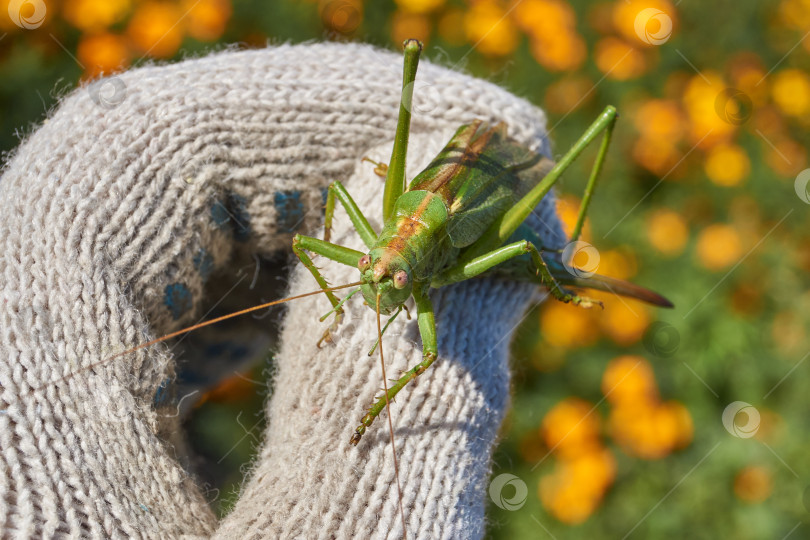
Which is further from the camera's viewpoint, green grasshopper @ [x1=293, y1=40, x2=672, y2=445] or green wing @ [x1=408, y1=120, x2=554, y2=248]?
green wing @ [x1=408, y1=120, x2=554, y2=248]

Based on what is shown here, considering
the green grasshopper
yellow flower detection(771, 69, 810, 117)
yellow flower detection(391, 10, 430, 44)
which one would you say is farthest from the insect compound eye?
yellow flower detection(771, 69, 810, 117)

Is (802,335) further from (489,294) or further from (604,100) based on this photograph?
(489,294)

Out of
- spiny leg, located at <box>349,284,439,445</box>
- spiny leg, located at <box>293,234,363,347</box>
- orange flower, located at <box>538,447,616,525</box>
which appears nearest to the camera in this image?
spiny leg, located at <box>349,284,439,445</box>

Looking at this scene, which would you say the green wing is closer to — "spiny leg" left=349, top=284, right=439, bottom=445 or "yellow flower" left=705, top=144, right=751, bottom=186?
"spiny leg" left=349, top=284, right=439, bottom=445

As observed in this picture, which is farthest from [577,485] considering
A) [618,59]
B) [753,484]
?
[618,59]

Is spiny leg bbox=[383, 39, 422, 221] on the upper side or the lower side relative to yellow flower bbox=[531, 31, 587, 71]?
lower

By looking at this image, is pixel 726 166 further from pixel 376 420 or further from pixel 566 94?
pixel 376 420

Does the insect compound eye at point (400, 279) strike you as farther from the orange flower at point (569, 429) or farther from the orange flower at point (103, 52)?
the orange flower at point (103, 52)

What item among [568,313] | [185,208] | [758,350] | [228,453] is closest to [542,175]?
[185,208]
